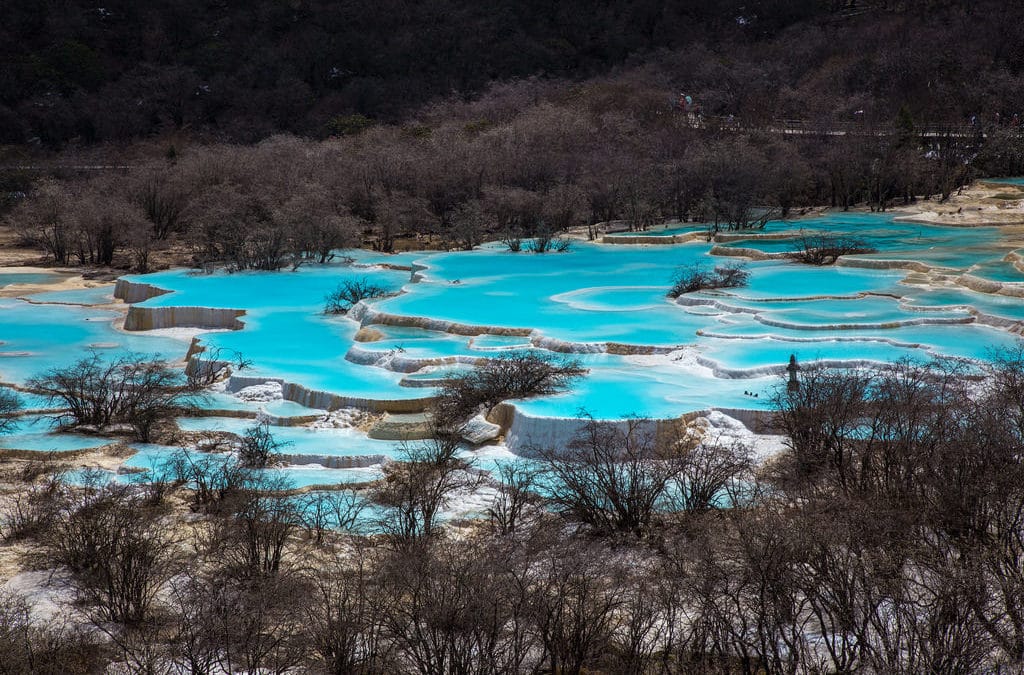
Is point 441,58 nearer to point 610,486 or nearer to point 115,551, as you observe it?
point 610,486

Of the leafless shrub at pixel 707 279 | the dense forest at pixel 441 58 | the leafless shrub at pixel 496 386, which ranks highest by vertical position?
the dense forest at pixel 441 58

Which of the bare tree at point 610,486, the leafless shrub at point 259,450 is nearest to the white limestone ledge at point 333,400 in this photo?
the leafless shrub at point 259,450

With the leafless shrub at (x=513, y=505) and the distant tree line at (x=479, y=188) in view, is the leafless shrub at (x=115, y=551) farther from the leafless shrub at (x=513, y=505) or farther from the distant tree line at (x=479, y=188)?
the distant tree line at (x=479, y=188)

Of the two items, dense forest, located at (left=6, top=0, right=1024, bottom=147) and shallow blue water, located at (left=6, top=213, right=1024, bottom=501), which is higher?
dense forest, located at (left=6, top=0, right=1024, bottom=147)

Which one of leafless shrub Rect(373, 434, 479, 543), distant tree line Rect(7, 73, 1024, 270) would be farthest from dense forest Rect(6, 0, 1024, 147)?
leafless shrub Rect(373, 434, 479, 543)

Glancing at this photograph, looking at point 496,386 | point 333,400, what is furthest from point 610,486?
point 333,400

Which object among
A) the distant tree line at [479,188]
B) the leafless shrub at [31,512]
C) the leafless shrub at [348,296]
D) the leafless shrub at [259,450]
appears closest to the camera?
the leafless shrub at [31,512]

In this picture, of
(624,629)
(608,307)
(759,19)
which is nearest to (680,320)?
(608,307)

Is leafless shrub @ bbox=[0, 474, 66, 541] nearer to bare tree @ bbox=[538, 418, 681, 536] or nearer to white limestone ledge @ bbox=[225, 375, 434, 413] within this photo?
white limestone ledge @ bbox=[225, 375, 434, 413]
